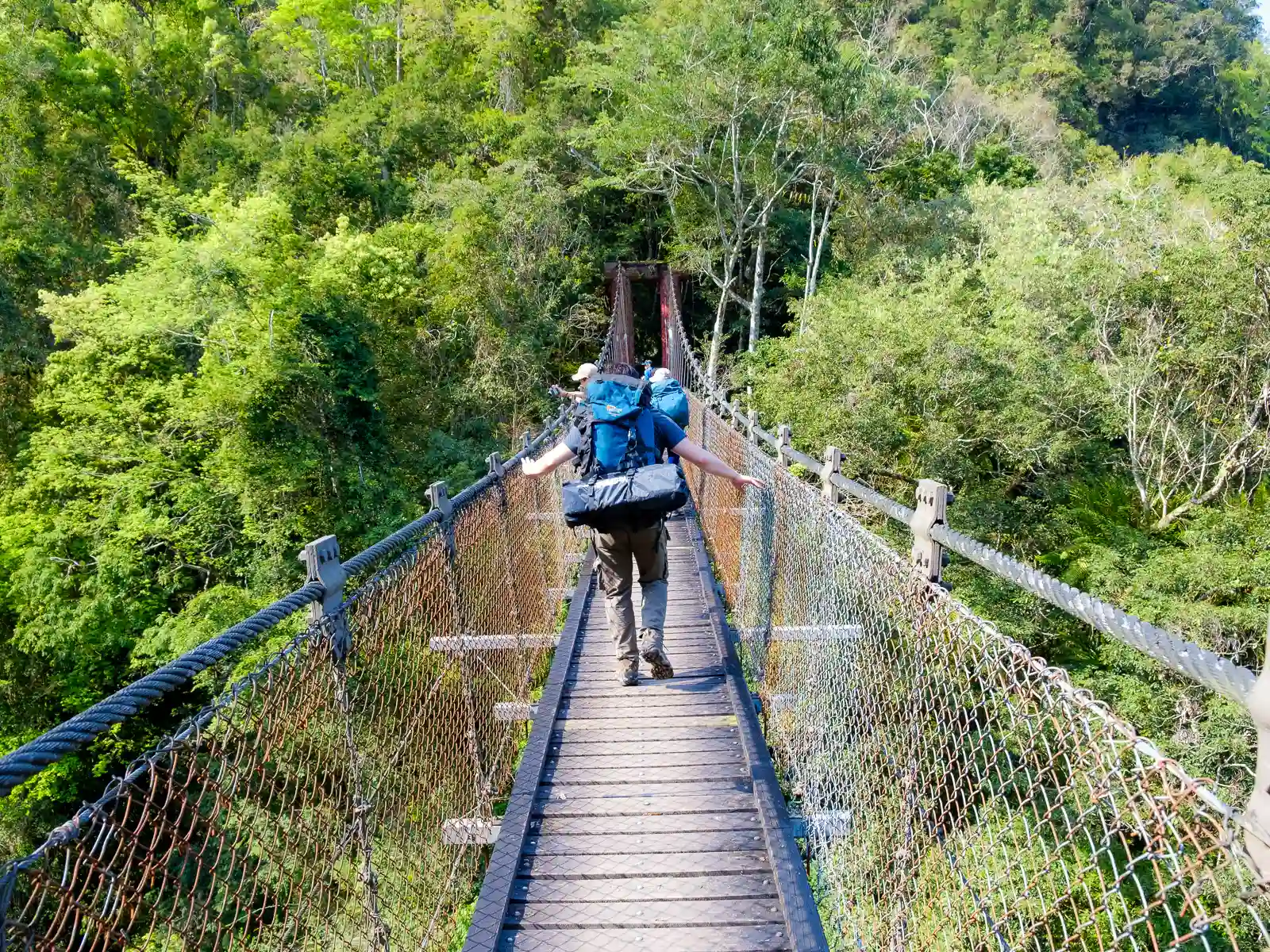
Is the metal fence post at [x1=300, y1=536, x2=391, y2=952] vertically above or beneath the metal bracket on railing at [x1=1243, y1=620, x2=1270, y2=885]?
beneath

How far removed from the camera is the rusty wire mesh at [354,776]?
3.09 feet

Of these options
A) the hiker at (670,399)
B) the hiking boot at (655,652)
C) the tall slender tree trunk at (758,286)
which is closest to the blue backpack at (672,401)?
the hiker at (670,399)

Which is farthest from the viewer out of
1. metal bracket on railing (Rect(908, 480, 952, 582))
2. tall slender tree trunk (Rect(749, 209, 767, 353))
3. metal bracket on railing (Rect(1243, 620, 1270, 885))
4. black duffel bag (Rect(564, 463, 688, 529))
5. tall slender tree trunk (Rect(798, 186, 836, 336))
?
tall slender tree trunk (Rect(749, 209, 767, 353))

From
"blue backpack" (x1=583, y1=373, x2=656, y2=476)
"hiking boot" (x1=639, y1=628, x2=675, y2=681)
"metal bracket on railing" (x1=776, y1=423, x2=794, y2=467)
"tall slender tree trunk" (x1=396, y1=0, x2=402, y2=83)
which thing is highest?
"tall slender tree trunk" (x1=396, y1=0, x2=402, y2=83)

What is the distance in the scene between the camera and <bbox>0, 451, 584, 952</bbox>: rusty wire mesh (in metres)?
0.94

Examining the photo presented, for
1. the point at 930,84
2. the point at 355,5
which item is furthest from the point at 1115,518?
the point at 355,5

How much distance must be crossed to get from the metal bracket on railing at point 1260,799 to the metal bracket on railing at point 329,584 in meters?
1.35

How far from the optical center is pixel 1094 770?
2.75 ft

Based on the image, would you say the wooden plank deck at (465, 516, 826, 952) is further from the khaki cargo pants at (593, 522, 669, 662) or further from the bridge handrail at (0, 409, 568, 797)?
the bridge handrail at (0, 409, 568, 797)

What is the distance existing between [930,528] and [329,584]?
1.12m

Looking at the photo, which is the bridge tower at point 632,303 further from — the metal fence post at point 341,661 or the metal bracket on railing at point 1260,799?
the metal bracket on railing at point 1260,799

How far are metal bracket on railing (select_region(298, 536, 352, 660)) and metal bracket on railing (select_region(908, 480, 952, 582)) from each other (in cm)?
107

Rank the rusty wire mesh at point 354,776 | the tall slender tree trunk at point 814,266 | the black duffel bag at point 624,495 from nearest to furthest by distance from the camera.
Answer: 1. the rusty wire mesh at point 354,776
2. the black duffel bag at point 624,495
3. the tall slender tree trunk at point 814,266

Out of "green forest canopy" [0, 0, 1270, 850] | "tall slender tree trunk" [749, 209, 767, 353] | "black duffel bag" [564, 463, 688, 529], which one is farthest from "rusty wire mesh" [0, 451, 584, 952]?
"tall slender tree trunk" [749, 209, 767, 353]
